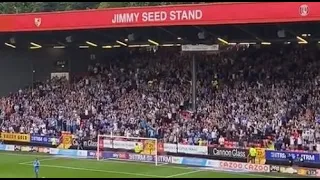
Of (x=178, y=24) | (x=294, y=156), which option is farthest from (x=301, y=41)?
(x=294, y=156)

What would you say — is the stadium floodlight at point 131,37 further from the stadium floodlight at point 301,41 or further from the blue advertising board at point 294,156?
the blue advertising board at point 294,156

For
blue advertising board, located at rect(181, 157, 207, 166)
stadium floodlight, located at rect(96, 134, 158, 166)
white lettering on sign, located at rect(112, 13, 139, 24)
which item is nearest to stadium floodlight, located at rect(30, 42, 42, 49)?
white lettering on sign, located at rect(112, 13, 139, 24)

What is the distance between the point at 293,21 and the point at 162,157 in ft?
33.3

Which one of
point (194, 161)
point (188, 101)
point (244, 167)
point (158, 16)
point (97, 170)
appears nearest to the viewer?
point (244, 167)

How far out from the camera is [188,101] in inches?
1596

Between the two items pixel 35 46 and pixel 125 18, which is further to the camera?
pixel 35 46

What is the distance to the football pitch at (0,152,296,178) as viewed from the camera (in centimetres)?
3121

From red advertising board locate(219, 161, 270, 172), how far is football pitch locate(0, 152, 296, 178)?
0.55 metres

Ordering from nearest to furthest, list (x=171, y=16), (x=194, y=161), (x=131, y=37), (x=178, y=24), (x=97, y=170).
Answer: (x=97, y=170) < (x=194, y=161) < (x=178, y=24) < (x=171, y=16) < (x=131, y=37)

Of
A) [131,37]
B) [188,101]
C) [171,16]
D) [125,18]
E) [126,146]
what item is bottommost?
[126,146]

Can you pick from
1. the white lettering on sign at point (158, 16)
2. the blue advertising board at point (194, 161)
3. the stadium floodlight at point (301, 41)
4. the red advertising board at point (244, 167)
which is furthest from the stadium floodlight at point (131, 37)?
the red advertising board at point (244, 167)

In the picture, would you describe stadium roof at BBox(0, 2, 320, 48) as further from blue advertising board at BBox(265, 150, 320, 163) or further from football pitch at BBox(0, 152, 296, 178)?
football pitch at BBox(0, 152, 296, 178)

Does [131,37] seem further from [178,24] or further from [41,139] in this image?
[41,139]

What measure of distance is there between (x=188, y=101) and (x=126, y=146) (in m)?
5.81
